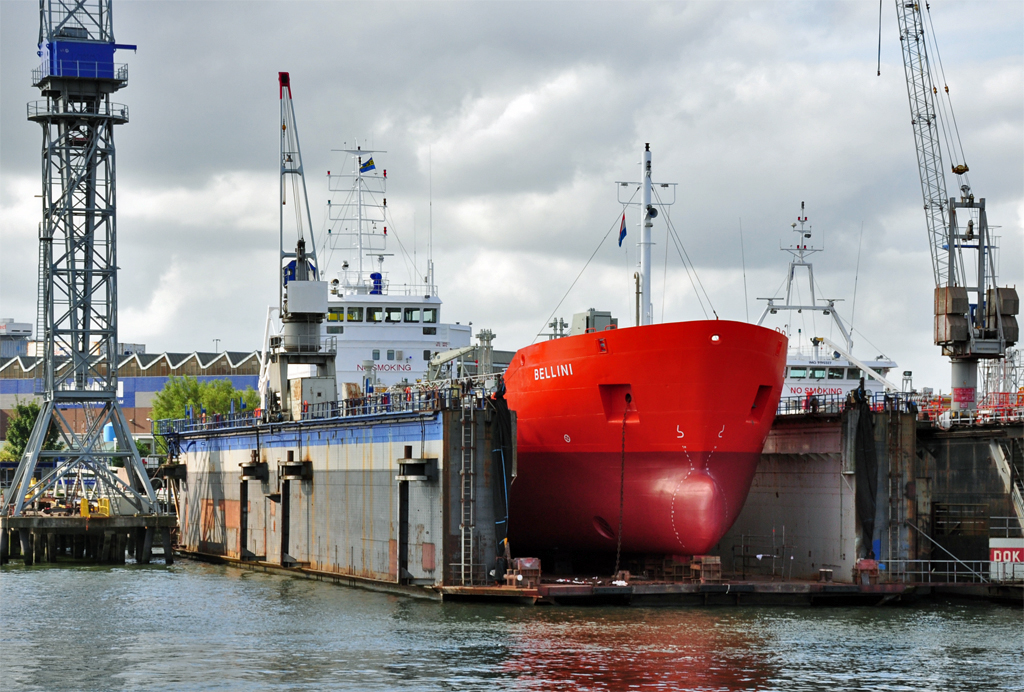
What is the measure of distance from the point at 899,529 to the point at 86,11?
3364cm

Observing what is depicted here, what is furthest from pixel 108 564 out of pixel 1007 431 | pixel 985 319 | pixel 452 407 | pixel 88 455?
pixel 985 319

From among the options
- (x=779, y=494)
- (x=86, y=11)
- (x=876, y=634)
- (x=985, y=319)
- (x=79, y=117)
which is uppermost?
(x=86, y=11)

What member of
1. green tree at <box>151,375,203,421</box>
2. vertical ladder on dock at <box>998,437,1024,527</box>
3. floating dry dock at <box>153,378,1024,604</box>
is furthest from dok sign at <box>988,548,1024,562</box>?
green tree at <box>151,375,203,421</box>

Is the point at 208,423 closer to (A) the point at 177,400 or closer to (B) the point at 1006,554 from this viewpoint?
(B) the point at 1006,554

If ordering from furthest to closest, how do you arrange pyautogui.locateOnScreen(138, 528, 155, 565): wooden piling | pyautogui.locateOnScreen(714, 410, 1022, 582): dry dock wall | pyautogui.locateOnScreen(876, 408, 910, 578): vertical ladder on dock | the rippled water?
pyautogui.locateOnScreen(138, 528, 155, 565): wooden piling, pyautogui.locateOnScreen(714, 410, 1022, 582): dry dock wall, pyautogui.locateOnScreen(876, 408, 910, 578): vertical ladder on dock, the rippled water

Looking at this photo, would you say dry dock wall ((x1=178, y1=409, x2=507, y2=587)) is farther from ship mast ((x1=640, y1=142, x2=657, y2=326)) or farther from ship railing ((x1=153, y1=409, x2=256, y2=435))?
ship mast ((x1=640, y1=142, x2=657, y2=326))

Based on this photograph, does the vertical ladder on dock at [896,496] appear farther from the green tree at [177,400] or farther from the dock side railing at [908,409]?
the green tree at [177,400]

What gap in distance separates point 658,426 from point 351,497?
32.9 feet

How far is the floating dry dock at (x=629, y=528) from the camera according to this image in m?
35.2

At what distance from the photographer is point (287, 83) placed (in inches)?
2170

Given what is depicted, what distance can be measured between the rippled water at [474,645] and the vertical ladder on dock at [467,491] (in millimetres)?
1146

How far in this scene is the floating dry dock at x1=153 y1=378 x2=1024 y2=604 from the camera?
35.2 m

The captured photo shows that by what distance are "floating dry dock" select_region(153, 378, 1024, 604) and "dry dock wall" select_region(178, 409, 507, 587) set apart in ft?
0.22

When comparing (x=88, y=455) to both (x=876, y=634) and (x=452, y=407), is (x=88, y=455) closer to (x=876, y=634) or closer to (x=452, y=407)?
(x=452, y=407)
